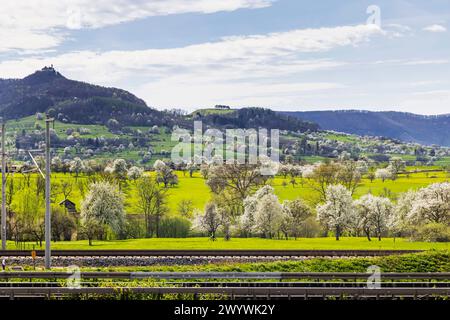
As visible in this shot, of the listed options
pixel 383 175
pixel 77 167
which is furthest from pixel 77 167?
pixel 383 175

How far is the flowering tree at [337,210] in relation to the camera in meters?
65.3

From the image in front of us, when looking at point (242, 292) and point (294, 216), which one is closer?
point (242, 292)

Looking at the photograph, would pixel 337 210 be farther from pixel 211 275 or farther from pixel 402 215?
pixel 211 275

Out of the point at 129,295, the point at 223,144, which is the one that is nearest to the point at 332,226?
the point at 129,295

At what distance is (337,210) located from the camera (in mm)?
66000

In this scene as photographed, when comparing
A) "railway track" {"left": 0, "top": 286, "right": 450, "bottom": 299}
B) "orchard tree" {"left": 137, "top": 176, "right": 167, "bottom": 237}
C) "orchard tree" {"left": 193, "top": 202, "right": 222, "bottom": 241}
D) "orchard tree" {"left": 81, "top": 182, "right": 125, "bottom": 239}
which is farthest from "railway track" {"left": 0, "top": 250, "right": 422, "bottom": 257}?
"orchard tree" {"left": 137, "top": 176, "right": 167, "bottom": 237}

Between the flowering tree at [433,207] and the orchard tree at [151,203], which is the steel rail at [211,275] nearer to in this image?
the flowering tree at [433,207]

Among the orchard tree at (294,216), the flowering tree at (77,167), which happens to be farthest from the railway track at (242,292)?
the flowering tree at (77,167)

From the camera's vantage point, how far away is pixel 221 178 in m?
86.8

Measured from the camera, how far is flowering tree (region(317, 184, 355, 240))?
65312 millimetres

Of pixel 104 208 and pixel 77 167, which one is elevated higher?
pixel 77 167

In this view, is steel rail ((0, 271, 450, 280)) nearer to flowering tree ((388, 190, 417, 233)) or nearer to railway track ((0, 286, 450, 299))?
railway track ((0, 286, 450, 299))

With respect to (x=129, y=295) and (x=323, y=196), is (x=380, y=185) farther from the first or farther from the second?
(x=129, y=295)

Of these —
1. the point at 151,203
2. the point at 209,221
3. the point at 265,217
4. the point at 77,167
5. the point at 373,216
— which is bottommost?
the point at 209,221
